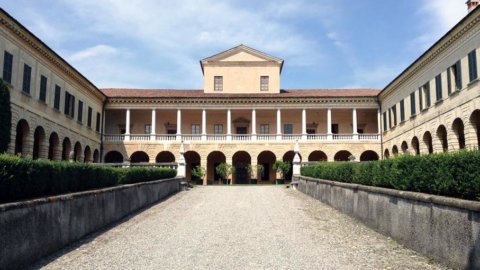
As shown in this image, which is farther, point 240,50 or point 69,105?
point 240,50

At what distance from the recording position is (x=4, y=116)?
66.2 feet

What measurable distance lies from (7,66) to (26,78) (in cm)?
226

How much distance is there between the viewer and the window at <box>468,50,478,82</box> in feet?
70.5

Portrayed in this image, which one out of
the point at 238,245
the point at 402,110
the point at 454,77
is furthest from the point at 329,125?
the point at 238,245

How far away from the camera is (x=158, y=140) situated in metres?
39.2

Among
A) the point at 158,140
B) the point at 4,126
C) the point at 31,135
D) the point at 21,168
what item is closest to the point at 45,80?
the point at 31,135

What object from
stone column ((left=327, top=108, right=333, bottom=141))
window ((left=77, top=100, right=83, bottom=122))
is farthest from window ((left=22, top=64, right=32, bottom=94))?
stone column ((left=327, top=108, right=333, bottom=141))

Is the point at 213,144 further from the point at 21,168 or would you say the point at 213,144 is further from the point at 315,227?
the point at 21,168

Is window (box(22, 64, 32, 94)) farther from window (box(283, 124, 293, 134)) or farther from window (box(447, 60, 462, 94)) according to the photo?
window (box(283, 124, 293, 134))

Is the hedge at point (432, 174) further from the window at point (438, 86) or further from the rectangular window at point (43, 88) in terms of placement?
the rectangular window at point (43, 88)

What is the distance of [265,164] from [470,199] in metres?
34.9

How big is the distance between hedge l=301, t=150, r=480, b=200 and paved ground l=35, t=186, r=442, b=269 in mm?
1211

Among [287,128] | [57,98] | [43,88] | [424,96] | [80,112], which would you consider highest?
[424,96]

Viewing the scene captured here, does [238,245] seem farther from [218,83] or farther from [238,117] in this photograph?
[218,83]
